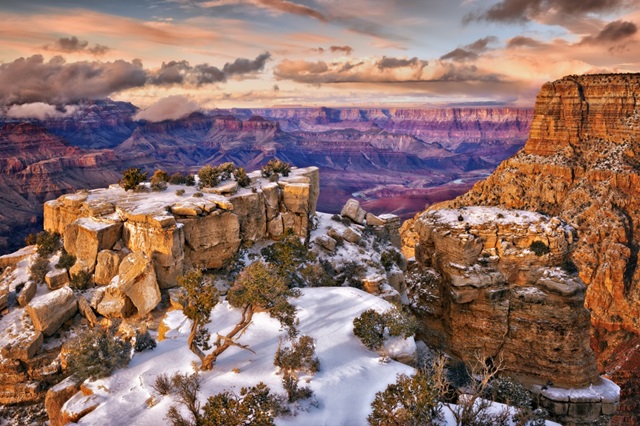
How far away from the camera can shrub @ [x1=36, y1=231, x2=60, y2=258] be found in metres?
21.6

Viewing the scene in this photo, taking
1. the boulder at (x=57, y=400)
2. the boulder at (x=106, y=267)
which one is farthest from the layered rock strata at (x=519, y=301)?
the boulder at (x=106, y=267)

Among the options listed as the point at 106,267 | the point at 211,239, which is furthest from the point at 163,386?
the point at 211,239

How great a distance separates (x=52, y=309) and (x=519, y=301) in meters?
23.0

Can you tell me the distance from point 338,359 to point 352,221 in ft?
62.5

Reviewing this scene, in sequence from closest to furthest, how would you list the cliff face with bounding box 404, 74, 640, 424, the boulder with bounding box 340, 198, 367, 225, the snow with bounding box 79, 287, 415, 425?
the snow with bounding box 79, 287, 415, 425 → the boulder with bounding box 340, 198, 367, 225 → the cliff face with bounding box 404, 74, 640, 424

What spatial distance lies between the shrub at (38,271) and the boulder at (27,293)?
1.46ft

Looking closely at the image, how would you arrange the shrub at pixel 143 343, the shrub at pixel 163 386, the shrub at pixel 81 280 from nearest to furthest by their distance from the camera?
1. the shrub at pixel 163 386
2. the shrub at pixel 143 343
3. the shrub at pixel 81 280

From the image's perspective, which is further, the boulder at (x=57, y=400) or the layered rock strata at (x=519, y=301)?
the layered rock strata at (x=519, y=301)

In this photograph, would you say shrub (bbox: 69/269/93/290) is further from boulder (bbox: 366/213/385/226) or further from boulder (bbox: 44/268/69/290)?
boulder (bbox: 366/213/385/226)

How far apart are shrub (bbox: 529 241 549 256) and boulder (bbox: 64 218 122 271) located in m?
22.3

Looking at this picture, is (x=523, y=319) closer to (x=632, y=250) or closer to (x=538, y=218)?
(x=538, y=218)

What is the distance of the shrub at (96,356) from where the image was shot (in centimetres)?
1321

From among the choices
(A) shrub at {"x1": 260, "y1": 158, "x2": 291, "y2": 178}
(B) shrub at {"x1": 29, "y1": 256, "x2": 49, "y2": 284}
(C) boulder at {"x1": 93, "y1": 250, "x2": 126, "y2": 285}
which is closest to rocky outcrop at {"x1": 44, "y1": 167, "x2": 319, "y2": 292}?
(C) boulder at {"x1": 93, "y1": 250, "x2": 126, "y2": 285}

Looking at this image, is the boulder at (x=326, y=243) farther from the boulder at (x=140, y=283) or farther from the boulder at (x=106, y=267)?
the boulder at (x=106, y=267)
